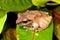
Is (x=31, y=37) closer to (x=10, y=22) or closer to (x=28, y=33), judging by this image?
(x=28, y=33)

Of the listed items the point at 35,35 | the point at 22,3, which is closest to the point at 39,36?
the point at 35,35

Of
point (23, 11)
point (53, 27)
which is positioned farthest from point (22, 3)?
point (53, 27)

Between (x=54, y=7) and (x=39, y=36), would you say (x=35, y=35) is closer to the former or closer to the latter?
(x=39, y=36)

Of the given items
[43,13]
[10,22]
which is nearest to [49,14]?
[43,13]
